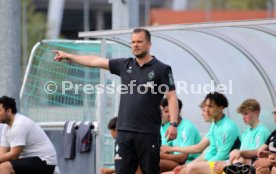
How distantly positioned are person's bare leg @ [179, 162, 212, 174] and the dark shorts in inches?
64.9

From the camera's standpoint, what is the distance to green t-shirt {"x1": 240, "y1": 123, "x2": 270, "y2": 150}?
12211 mm

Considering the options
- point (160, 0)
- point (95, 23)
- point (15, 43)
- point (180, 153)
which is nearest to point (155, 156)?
point (180, 153)

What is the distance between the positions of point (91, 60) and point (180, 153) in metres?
2.78

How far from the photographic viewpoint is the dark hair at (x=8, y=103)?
42.2ft

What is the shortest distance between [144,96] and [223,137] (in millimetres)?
2503

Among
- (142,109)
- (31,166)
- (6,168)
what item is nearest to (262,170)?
(142,109)

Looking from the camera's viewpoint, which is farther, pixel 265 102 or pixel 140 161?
pixel 265 102

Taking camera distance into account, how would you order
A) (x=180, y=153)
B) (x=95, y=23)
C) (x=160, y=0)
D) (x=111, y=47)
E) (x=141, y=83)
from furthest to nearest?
(x=160, y=0) → (x=95, y=23) → (x=111, y=47) → (x=180, y=153) → (x=141, y=83)

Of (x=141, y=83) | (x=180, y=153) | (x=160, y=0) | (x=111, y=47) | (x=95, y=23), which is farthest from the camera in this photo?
(x=160, y=0)

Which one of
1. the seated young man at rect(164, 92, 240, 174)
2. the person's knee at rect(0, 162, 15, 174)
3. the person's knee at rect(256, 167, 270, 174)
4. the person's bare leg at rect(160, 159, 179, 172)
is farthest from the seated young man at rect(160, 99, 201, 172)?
the person's knee at rect(0, 162, 15, 174)

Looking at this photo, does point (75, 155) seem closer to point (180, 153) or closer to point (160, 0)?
point (180, 153)

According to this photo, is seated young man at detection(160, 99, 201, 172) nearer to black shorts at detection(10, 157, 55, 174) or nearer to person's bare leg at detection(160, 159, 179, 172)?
person's bare leg at detection(160, 159, 179, 172)

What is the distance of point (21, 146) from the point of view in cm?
1295

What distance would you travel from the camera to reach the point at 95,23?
62.9 m
